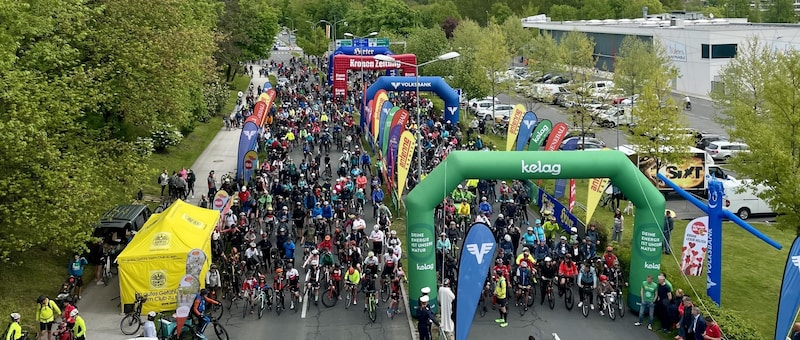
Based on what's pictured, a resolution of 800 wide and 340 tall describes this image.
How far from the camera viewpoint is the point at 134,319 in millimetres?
19797

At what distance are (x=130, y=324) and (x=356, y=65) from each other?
123 feet

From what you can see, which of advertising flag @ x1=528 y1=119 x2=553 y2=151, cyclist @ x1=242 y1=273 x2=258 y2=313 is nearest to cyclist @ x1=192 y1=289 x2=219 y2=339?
cyclist @ x1=242 y1=273 x2=258 y2=313

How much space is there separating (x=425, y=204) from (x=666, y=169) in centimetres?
1707

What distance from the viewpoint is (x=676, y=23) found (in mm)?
72750

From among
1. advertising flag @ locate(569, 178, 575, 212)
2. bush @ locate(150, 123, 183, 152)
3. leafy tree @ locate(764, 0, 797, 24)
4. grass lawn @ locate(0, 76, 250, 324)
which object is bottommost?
grass lawn @ locate(0, 76, 250, 324)

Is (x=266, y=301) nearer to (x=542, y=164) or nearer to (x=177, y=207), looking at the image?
(x=177, y=207)

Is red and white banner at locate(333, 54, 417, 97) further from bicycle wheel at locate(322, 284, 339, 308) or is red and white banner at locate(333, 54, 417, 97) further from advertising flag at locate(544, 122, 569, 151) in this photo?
bicycle wheel at locate(322, 284, 339, 308)

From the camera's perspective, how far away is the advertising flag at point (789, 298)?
55.8 feet

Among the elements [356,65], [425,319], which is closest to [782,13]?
[356,65]

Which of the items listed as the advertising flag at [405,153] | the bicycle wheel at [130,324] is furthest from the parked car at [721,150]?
the bicycle wheel at [130,324]

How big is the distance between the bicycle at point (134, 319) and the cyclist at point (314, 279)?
3.97m

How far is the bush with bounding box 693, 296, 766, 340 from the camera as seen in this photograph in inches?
681

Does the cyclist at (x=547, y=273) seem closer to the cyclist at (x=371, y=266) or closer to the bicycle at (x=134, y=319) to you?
the cyclist at (x=371, y=266)

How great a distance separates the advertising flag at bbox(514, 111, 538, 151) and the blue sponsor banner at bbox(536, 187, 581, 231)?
4258 millimetres
